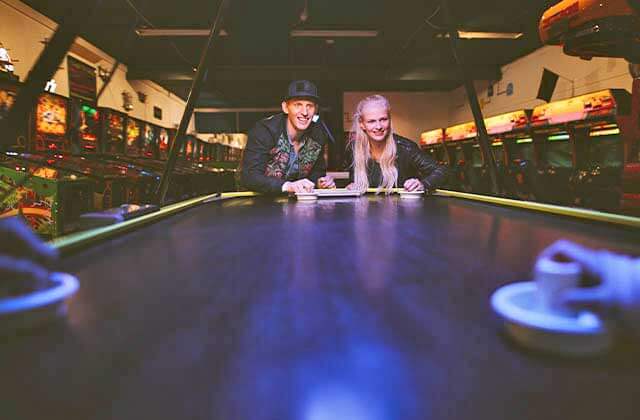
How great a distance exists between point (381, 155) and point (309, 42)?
5.12 m

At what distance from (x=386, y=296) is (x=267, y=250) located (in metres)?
0.30

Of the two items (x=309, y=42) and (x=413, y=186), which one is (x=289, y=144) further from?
(x=309, y=42)

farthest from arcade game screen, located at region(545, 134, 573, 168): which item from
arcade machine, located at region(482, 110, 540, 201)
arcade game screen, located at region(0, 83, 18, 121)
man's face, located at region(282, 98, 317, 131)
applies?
arcade game screen, located at region(0, 83, 18, 121)

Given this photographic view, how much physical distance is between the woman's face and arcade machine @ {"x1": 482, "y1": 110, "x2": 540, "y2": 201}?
12.5 ft

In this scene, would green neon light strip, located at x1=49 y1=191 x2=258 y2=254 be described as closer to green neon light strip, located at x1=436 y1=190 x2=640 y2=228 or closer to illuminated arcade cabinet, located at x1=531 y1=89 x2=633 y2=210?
green neon light strip, located at x1=436 y1=190 x2=640 y2=228

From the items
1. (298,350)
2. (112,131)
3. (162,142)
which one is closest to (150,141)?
(162,142)

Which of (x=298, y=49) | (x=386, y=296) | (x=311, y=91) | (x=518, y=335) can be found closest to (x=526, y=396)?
(x=518, y=335)

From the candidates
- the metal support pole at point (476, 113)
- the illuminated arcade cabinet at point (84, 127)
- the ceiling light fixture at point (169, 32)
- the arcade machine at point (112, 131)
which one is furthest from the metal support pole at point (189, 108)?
the ceiling light fixture at point (169, 32)

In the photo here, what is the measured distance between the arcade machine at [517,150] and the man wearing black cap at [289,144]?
3.96m

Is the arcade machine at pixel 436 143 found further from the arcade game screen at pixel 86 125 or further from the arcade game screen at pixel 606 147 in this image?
the arcade game screen at pixel 86 125

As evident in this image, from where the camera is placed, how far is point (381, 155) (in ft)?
8.18

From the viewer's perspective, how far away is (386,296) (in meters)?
0.43

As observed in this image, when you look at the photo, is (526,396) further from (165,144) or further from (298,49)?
(165,144)

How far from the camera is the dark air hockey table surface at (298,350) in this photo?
0.78ft
